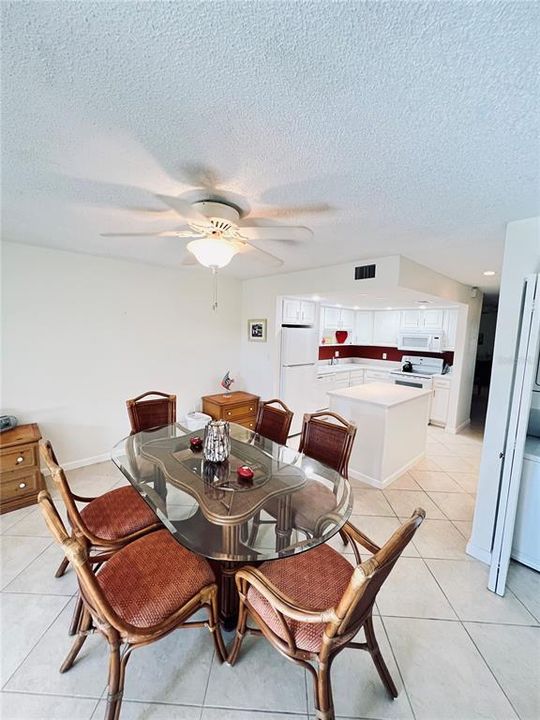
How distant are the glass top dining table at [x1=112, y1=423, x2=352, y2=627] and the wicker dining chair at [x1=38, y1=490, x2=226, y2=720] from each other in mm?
118

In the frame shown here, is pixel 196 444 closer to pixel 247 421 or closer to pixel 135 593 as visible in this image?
pixel 135 593

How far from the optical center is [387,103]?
95 cm

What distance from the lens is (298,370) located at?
14.1 feet

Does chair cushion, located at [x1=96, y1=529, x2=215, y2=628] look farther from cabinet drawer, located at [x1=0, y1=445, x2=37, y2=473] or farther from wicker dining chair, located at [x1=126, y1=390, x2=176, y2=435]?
cabinet drawer, located at [x1=0, y1=445, x2=37, y2=473]

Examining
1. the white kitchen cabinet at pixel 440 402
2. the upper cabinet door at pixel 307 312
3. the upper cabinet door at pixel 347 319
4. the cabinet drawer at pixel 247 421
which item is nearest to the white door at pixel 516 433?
the upper cabinet door at pixel 307 312

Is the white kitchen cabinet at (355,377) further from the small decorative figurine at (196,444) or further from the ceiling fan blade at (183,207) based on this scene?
the ceiling fan blade at (183,207)

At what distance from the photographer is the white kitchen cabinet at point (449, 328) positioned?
5062mm

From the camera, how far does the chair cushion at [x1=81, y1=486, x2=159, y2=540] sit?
1668 millimetres

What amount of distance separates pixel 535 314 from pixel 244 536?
2024 millimetres

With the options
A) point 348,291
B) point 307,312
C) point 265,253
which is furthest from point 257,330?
point 265,253

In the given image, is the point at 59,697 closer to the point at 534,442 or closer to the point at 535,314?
the point at 535,314

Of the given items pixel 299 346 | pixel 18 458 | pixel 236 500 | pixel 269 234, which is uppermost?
pixel 269 234

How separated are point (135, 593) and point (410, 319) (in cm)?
573

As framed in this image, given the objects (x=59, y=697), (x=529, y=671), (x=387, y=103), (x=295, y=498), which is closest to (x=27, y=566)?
(x=59, y=697)
